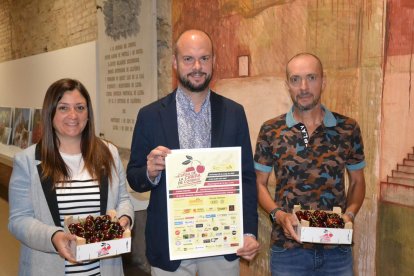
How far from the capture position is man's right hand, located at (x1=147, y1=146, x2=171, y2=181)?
5.95 feet

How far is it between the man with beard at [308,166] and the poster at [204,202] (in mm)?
270

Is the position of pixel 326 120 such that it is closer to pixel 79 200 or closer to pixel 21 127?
pixel 79 200

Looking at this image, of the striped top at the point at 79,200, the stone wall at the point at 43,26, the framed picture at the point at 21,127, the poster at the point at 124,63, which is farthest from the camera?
the framed picture at the point at 21,127

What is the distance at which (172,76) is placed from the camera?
189 inches

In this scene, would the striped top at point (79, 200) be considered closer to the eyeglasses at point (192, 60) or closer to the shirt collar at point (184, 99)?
the shirt collar at point (184, 99)

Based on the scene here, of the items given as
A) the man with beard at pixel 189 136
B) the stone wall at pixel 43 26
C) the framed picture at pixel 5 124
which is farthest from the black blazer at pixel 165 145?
the framed picture at pixel 5 124

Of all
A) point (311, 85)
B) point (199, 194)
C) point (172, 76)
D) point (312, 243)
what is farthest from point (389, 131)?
point (172, 76)

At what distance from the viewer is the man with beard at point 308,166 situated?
2.03 metres

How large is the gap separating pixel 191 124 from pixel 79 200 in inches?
26.6

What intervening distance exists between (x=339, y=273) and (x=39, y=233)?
1478 mm

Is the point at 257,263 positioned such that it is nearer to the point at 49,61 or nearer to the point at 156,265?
the point at 156,265

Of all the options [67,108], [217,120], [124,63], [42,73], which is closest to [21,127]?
[42,73]

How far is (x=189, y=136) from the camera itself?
200 centimetres

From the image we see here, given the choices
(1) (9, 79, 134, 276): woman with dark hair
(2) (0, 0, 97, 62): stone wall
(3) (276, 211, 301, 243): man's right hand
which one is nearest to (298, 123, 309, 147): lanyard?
(3) (276, 211, 301, 243): man's right hand
